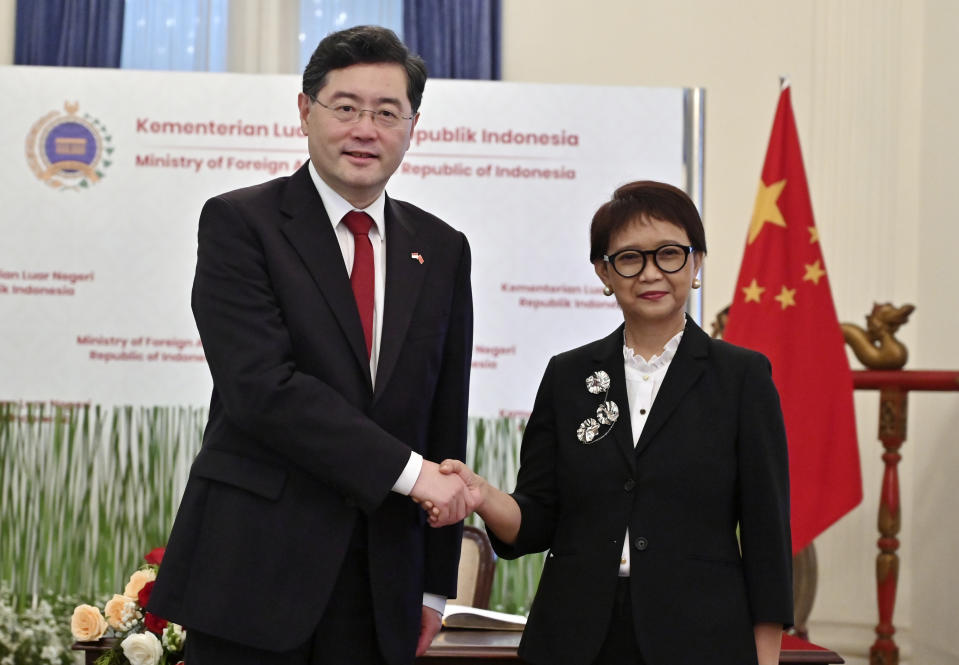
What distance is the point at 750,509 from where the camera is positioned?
5.92ft

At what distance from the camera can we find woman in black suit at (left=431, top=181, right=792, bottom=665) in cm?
176

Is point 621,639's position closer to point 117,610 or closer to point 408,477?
point 408,477

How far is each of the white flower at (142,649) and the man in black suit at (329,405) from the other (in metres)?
0.64

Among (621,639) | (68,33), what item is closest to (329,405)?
(621,639)

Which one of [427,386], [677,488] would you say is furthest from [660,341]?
[427,386]

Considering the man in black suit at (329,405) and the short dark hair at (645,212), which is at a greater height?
the short dark hair at (645,212)

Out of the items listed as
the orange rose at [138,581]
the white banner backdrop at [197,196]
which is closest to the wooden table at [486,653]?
the orange rose at [138,581]

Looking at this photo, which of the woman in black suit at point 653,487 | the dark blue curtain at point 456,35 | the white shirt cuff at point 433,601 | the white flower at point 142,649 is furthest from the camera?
the dark blue curtain at point 456,35

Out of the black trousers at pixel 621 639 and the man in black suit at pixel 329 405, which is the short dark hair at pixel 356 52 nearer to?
the man in black suit at pixel 329 405

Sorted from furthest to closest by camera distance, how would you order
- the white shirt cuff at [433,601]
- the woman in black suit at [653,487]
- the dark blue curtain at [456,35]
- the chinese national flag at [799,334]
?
the dark blue curtain at [456,35]
the chinese national flag at [799,334]
the white shirt cuff at [433,601]
the woman in black suit at [653,487]

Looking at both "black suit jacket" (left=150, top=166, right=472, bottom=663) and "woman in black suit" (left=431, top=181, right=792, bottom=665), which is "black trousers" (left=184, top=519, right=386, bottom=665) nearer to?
"black suit jacket" (left=150, top=166, right=472, bottom=663)

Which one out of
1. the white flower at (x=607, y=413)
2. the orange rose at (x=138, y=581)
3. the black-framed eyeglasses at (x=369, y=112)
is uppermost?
the black-framed eyeglasses at (x=369, y=112)

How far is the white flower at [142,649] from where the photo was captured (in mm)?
2271

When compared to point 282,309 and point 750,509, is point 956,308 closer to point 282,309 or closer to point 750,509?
point 750,509
